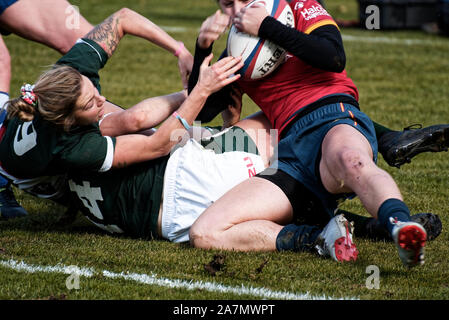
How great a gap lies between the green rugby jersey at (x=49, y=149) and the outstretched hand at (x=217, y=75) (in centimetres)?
68

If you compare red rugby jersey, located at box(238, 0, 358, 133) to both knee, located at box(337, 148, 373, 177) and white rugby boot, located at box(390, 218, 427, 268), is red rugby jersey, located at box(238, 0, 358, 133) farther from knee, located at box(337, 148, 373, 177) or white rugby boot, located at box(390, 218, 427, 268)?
white rugby boot, located at box(390, 218, 427, 268)

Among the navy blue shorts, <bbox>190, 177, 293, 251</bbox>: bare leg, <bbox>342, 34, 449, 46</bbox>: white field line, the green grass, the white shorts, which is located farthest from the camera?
<bbox>342, 34, 449, 46</bbox>: white field line

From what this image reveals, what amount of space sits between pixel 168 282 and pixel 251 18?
5.89 feet

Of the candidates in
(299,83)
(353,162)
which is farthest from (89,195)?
(353,162)

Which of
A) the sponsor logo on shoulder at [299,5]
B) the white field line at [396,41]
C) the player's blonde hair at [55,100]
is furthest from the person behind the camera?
the white field line at [396,41]

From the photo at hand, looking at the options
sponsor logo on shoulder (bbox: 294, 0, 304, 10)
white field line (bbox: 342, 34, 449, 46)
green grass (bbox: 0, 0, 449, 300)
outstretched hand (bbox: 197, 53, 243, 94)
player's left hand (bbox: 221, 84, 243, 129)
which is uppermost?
sponsor logo on shoulder (bbox: 294, 0, 304, 10)

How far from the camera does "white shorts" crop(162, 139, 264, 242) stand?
452 cm

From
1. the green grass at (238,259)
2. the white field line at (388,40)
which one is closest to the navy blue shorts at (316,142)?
the green grass at (238,259)

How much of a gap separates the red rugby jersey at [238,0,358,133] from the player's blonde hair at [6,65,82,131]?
1247mm

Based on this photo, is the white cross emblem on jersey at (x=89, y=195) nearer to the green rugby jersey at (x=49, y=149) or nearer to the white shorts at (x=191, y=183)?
the green rugby jersey at (x=49, y=149)

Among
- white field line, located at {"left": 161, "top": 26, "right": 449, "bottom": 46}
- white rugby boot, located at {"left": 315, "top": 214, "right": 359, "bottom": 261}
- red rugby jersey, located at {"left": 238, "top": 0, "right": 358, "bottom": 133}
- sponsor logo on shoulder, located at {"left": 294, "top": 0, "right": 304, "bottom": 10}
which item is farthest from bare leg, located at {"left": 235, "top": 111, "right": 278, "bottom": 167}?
white field line, located at {"left": 161, "top": 26, "right": 449, "bottom": 46}

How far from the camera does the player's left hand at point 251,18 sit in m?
4.54

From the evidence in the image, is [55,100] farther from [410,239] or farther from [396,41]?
[396,41]
